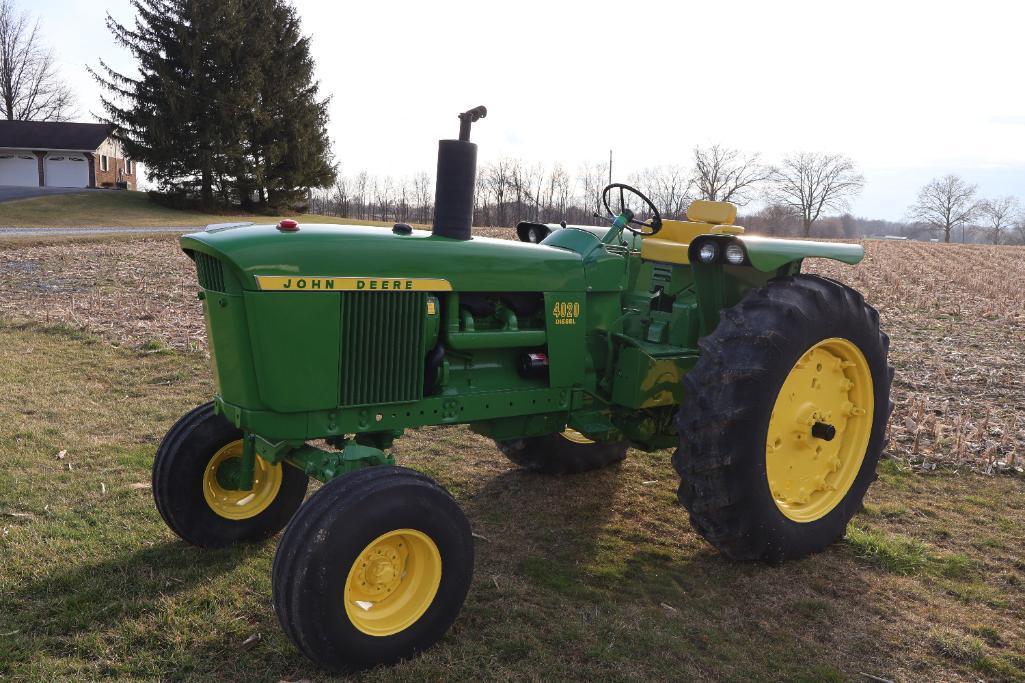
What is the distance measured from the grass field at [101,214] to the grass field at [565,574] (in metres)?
19.8

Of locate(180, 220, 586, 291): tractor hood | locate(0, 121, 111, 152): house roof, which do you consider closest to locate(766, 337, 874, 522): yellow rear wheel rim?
A: locate(180, 220, 586, 291): tractor hood

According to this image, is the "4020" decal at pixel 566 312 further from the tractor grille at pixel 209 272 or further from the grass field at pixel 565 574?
the tractor grille at pixel 209 272

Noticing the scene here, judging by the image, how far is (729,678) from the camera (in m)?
3.09

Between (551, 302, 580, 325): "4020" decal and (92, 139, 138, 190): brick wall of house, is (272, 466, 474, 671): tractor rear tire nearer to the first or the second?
(551, 302, 580, 325): "4020" decal

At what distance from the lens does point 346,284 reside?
129 inches

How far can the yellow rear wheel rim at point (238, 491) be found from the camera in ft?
13.4

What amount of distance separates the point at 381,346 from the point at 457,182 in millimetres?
857

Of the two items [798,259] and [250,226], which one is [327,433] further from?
[798,259]

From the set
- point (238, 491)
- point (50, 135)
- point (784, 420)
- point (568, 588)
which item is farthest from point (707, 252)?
point (50, 135)

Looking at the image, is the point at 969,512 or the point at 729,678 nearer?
the point at 729,678

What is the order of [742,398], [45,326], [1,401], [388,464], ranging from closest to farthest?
[388,464]
[742,398]
[1,401]
[45,326]

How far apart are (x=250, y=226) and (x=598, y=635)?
7.76ft

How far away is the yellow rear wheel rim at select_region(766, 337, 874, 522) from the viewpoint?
4.02m

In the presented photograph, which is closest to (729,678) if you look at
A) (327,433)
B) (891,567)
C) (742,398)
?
(742,398)
